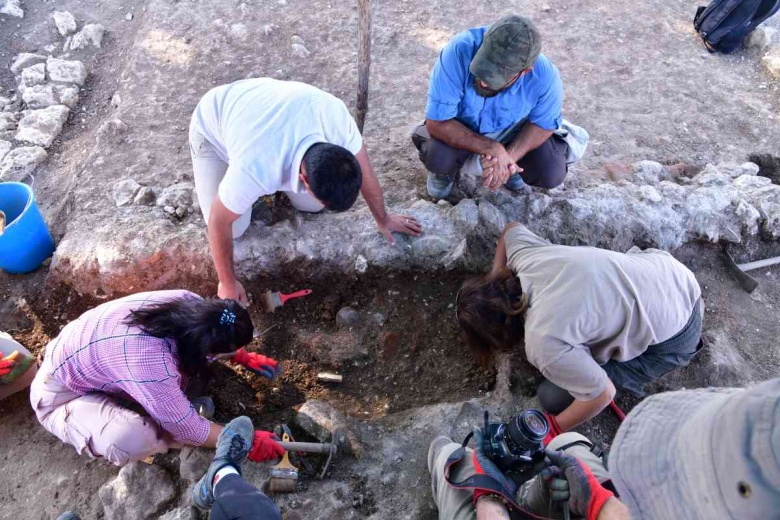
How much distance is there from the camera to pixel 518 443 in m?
1.80

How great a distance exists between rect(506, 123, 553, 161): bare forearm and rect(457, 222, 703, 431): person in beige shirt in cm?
90

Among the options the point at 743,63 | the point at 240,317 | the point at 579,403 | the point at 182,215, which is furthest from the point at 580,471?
the point at 743,63

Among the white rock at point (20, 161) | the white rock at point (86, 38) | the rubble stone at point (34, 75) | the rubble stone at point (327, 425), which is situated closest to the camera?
the rubble stone at point (327, 425)

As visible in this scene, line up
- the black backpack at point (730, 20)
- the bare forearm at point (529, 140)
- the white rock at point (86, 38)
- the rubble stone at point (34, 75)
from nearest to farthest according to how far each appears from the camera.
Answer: the bare forearm at point (529, 140)
the rubble stone at point (34, 75)
the black backpack at point (730, 20)
the white rock at point (86, 38)

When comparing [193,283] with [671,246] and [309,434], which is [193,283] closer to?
[309,434]

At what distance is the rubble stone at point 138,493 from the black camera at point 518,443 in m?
1.63

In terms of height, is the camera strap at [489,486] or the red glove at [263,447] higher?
the camera strap at [489,486]

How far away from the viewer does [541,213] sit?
3.33 m

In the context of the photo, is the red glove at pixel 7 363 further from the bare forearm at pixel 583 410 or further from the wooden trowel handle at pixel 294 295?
the bare forearm at pixel 583 410

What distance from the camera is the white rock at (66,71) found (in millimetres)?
4551

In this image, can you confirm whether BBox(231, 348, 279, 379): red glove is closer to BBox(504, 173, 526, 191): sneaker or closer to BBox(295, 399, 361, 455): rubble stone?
BBox(295, 399, 361, 455): rubble stone

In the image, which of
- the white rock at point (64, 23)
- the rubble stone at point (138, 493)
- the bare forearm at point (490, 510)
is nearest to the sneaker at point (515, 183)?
the bare forearm at point (490, 510)

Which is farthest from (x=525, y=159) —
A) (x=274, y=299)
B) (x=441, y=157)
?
(x=274, y=299)

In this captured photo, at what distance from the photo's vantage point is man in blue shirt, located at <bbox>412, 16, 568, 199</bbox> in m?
2.65
